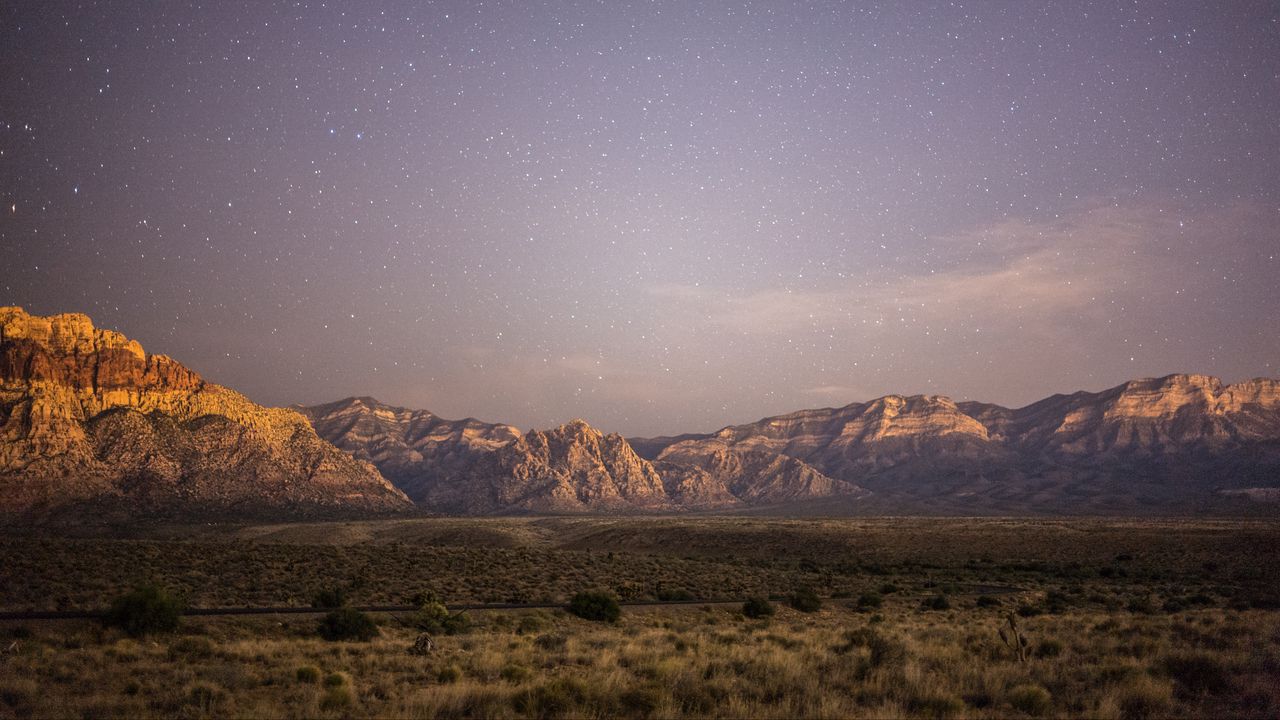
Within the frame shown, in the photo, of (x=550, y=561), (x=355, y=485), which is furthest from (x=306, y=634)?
(x=355, y=485)

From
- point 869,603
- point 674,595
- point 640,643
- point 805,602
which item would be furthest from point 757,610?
point 640,643

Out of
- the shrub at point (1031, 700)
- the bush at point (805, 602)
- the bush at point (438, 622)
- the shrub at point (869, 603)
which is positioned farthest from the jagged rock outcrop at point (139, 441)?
the shrub at point (1031, 700)

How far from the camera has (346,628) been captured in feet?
66.3

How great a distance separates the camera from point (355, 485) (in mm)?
156750

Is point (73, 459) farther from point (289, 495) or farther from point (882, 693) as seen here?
point (882, 693)

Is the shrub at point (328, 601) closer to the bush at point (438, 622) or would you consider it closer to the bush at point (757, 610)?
the bush at point (438, 622)

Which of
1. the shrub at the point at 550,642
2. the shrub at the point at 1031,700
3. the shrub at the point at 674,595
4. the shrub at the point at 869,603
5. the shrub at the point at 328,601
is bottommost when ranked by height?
the shrub at the point at 674,595

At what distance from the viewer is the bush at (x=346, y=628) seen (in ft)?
65.8

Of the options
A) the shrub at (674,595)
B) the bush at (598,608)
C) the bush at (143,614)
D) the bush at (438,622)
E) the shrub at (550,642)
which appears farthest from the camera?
the shrub at (674,595)

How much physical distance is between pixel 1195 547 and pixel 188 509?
422ft

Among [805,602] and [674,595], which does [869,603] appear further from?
[674,595]

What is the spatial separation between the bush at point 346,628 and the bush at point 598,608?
28.1 ft

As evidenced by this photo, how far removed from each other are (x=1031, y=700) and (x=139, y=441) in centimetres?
14299

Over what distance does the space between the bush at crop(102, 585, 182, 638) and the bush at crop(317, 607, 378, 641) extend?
162 inches
